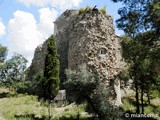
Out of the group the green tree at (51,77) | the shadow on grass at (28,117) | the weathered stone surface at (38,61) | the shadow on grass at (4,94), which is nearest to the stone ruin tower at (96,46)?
the green tree at (51,77)

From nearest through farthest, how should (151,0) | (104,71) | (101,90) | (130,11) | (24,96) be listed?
(151,0), (130,11), (101,90), (104,71), (24,96)

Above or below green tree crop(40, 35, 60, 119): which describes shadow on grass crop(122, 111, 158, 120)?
below

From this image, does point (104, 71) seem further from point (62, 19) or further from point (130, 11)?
point (62, 19)

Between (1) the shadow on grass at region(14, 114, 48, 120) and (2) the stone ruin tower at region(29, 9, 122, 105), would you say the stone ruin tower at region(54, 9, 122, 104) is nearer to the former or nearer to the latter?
(2) the stone ruin tower at region(29, 9, 122, 105)

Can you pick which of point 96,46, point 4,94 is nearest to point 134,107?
point 96,46

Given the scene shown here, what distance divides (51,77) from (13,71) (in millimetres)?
13794

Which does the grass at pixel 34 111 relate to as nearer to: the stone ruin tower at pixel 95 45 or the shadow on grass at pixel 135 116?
the shadow on grass at pixel 135 116

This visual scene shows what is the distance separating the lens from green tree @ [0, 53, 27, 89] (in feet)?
125

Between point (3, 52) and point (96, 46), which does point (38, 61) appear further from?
point (96, 46)

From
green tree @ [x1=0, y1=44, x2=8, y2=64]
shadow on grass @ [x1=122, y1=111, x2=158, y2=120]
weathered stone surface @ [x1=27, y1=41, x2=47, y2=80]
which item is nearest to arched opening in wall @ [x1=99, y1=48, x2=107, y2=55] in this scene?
shadow on grass @ [x1=122, y1=111, x2=158, y2=120]

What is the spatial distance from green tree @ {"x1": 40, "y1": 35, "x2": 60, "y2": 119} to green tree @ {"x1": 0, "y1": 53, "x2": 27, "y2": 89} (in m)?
11.1

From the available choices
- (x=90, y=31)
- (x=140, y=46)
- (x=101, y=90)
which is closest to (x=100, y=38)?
(x=90, y=31)

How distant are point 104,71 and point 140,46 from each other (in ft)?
31.8

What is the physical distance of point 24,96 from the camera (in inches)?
1394
